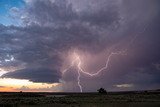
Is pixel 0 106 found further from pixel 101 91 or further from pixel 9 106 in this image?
pixel 101 91

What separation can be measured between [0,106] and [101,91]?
88414 mm

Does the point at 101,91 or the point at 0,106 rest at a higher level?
the point at 101,91

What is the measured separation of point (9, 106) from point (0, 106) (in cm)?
128

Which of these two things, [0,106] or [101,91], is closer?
[0,106]

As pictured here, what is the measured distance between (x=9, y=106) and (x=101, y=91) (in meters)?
87.8

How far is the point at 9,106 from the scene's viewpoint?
143 feet

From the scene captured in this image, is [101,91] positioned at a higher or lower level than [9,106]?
higher

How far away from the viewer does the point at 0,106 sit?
142 ft

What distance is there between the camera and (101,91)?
129m

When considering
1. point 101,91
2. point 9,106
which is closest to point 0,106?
point 9,106

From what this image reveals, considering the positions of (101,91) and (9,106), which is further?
(101,91)
